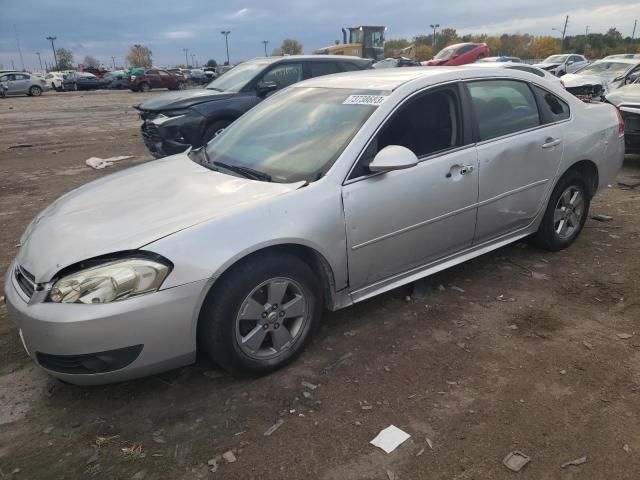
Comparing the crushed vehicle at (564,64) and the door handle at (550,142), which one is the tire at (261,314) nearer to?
the door handle at (550,142)

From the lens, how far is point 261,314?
280cm

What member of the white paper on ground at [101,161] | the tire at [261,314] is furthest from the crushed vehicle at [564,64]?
the tire at [261,314]

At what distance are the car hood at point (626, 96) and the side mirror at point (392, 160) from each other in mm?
6224

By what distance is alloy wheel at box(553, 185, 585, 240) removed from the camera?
4.38 metres

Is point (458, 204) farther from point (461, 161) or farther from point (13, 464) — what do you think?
point (13, 464)

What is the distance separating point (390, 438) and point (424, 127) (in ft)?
6.65

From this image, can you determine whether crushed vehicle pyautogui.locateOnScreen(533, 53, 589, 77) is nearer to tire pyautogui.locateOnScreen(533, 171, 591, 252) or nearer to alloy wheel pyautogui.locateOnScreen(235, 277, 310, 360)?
tire pyautogui.locateOnScreen(533, 171, 591, 252)

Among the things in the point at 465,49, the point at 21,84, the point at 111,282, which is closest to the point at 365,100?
the point at 111,282

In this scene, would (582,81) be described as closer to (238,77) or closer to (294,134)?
(238,77)

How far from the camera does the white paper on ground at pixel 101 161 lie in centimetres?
920

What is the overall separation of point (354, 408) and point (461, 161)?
184 centimetres

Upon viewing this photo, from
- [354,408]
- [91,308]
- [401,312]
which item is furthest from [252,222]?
[401,312]

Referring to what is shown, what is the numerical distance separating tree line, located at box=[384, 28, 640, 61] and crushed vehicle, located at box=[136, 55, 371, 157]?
54.7m

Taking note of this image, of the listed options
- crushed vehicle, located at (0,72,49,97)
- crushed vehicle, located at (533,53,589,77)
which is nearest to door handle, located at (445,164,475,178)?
crushed vehicle, located at (533,53,589,77)
